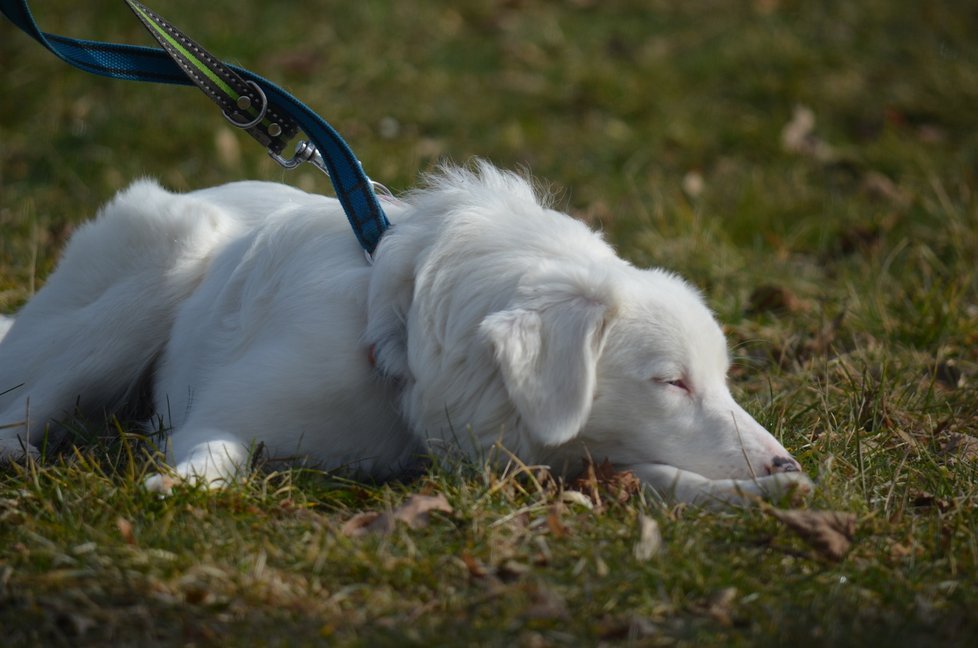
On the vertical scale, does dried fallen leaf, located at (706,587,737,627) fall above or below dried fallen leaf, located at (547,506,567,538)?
below

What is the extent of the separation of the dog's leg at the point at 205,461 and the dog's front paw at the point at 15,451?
42 cm

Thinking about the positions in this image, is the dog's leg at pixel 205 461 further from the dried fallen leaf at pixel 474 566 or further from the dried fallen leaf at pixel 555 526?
the dried fallen leaf at pixel 555 526

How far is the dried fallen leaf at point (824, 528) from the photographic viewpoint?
2527mm

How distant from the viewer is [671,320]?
2842 mm

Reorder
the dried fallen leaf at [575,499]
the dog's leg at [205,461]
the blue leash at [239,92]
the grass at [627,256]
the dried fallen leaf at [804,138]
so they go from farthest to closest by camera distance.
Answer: the dried fallen leaf at [804,138]
the blue leash at [239,92]
the dried fallen leaf at [575,499]
the dog's leg at [205,461]
the grass at [627,256]

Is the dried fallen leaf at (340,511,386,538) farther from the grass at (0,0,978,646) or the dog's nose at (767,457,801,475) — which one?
the dog's nose at (767,457,801,475)

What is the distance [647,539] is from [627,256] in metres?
2.81

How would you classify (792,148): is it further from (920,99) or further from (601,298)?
(601,298)

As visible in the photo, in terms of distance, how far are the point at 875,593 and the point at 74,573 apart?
1740 millimetres

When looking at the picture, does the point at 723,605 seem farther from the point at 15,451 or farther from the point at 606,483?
the point at 15,451

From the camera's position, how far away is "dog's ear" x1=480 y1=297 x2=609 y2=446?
2.65 meters

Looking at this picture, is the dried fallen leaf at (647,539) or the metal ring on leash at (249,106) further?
the metal ring on leash at (249,106)

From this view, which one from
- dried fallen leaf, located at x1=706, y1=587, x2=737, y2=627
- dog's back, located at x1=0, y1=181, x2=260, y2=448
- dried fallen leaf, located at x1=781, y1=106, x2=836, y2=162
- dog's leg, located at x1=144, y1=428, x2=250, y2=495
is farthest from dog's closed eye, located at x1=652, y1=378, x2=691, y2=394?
dried fallen leaf, located at x1=781, y1=106, x2=836, y2=162

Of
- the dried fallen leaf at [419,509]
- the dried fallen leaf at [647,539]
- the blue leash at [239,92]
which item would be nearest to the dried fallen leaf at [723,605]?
the dried fallen leaf at [647,539]
